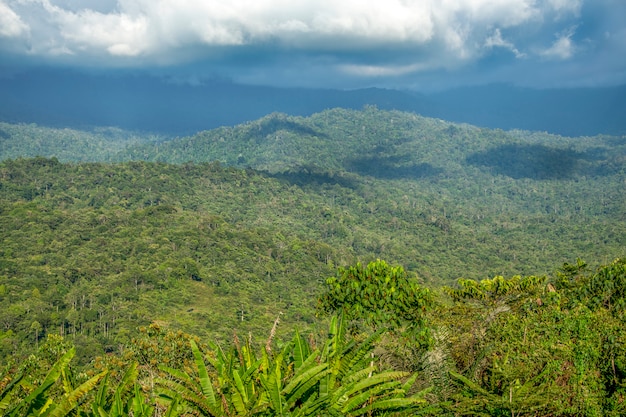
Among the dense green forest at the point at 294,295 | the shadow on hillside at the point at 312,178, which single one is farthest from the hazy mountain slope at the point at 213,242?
the shadow on hillside at the point at 312,178

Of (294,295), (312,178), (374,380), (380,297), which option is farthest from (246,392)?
(312,178)

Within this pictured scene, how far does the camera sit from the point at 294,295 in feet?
256

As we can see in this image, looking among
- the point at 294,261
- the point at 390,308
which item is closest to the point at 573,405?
the point at 390,308

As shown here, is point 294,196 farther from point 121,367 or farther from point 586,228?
point 121,367

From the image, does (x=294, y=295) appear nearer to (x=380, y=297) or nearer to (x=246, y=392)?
(x=380, y=297)

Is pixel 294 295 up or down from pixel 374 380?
down

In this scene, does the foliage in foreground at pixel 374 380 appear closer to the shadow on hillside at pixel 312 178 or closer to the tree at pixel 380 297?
the tree at pixel 380 297

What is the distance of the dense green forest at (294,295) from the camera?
737 cm

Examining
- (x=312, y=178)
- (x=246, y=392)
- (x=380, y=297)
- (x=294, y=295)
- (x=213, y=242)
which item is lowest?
(x=294, y=295)

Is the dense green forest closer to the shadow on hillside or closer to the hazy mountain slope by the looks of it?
the hazy mountain slope

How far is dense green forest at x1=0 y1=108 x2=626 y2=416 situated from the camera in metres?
7.37

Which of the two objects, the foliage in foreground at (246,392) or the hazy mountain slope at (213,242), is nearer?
the foliage in foreground at (246,392)

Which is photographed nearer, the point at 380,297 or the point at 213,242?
the point at 380,297

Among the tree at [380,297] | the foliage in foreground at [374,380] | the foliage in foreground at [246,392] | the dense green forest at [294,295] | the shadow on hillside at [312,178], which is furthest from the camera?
the shadow on hillside at [312,178]
